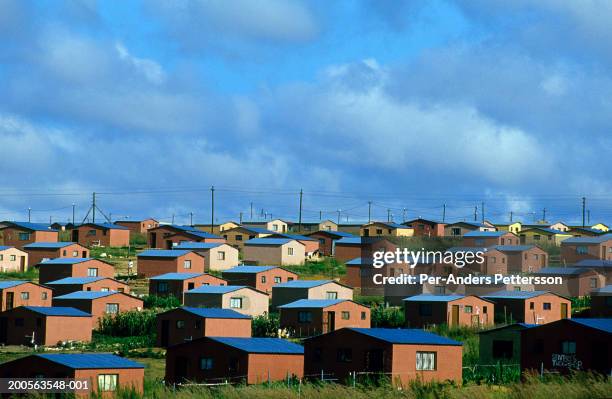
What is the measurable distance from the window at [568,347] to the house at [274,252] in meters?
44.2

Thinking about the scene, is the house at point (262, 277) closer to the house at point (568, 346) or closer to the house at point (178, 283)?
the house at point (178, 283)

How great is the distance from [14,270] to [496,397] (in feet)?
190

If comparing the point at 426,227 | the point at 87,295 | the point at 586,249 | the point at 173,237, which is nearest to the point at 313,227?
the point at 426,227

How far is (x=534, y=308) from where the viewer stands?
62562 mm

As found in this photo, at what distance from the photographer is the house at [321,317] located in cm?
5888

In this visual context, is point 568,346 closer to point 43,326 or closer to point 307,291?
point 307,291

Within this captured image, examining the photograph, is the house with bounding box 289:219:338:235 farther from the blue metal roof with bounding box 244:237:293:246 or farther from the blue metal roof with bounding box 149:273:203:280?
the blue metal roof with bounding box 149:273:203:280

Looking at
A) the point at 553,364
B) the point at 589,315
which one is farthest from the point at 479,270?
the point at 553,364

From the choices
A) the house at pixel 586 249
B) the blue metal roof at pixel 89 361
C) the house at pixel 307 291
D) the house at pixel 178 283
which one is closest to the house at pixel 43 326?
the house at pixel 178 283

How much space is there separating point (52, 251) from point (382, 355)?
44.2m

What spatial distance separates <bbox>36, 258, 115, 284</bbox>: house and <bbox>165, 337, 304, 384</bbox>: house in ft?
101

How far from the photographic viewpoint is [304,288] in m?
65.8

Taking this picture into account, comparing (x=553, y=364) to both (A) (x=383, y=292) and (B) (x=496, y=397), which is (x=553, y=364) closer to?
(B) (x=496, y=397)

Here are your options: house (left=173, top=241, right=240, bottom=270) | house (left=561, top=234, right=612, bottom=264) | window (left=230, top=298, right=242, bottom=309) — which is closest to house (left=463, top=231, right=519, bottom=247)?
house (left=561, top=234, right=612, bottom=264)
